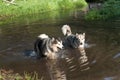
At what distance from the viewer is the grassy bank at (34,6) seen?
31.8 metres

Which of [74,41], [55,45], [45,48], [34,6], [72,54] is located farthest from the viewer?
[34,6]

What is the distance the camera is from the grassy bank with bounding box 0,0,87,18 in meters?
31.8

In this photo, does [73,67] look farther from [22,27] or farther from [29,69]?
[22,27]

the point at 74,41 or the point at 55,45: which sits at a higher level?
the point at 55,45

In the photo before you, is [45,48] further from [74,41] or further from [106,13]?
[106,13]

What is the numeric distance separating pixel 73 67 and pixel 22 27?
11965 millimetres

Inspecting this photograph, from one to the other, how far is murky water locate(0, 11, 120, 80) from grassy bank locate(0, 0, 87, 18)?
751 centimetres

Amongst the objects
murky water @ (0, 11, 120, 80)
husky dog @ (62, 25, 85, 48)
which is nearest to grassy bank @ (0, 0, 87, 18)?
murky water @ (0, 11, 120, 80)

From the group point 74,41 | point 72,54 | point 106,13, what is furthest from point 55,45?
point 106,13

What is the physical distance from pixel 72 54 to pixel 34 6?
19375 millimetres

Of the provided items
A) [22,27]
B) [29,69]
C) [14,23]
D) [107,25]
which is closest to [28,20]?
[14,23]

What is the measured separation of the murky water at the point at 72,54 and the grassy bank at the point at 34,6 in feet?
24.6

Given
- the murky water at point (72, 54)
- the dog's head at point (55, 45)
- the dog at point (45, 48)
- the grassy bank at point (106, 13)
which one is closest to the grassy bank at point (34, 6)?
the murky water at point (72, 54)

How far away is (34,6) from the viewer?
112 ft
